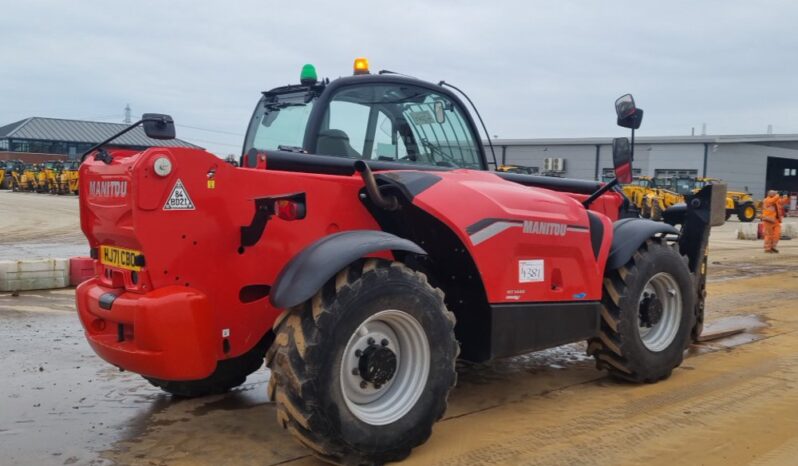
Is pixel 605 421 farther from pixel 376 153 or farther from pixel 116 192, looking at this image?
pixel 116 192

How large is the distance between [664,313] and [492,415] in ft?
5.82

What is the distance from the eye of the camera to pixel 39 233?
17.8m

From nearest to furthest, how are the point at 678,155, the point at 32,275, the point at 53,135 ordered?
the point at 32,275 < the point at 678,155 < the point at 53,135

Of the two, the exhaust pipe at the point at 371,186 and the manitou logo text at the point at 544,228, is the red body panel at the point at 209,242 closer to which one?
the manitou logo text at the point at 544,228

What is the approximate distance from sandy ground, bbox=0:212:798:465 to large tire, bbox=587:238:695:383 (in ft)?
0.59

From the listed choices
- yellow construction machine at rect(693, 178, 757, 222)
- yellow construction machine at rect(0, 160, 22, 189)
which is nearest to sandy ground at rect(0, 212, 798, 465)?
yellow construction machine at rect(693, 178, 757, 222)

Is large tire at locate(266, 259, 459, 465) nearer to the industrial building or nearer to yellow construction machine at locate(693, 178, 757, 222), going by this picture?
yellow construction machine at locate(693, 178, 757, 222)

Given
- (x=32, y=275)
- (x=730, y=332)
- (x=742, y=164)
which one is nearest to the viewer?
(x=730, y=332)

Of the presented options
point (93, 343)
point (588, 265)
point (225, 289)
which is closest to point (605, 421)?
point (588, 265)

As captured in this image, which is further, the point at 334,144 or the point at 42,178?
the point at 42,178

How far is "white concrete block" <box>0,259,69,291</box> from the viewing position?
8.50 m

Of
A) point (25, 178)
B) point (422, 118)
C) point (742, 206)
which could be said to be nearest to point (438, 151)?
point (422, 118)

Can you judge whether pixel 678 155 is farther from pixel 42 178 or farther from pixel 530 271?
pixel 530 271

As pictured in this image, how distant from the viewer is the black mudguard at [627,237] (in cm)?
486
